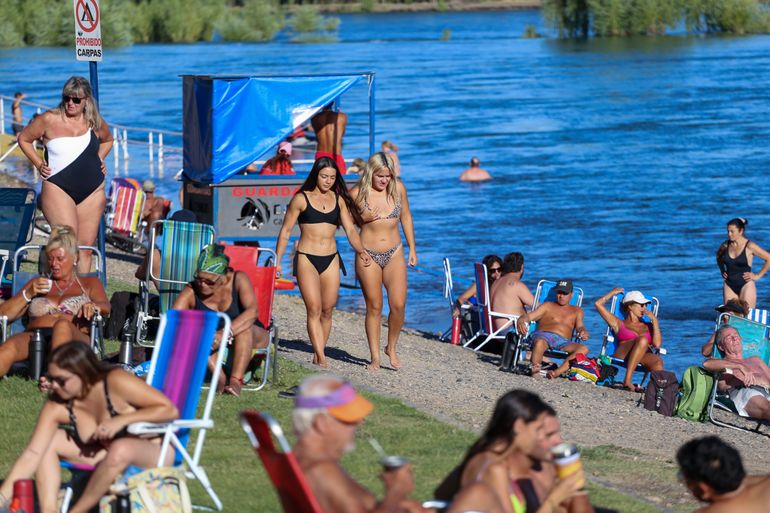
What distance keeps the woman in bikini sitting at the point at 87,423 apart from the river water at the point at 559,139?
8941mm

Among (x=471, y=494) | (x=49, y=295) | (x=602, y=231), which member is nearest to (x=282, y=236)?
(x=49, y=295)

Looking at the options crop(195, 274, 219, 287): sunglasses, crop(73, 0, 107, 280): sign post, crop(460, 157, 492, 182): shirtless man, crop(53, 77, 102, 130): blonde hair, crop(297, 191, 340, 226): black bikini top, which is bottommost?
crop(460, 157, 492, 182): shirtless man

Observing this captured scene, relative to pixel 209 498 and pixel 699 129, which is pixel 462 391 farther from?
pixel 699 129

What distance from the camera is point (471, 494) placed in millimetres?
4262

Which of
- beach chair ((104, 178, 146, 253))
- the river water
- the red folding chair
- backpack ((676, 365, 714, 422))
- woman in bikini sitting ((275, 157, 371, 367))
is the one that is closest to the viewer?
the red folding chair

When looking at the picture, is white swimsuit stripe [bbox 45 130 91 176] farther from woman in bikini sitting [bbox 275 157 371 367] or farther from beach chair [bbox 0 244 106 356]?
woman in bikini sitting [bbox 275 157 371 367]

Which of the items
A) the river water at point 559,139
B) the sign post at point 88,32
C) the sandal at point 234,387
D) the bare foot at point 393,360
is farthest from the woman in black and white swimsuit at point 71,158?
the river water at point 559,139

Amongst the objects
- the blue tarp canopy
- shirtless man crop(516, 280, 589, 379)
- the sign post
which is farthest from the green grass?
the blue tarp canopy

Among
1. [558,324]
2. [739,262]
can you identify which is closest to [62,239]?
[558,324]

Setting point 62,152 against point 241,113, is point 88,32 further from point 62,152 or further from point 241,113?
point 241,113

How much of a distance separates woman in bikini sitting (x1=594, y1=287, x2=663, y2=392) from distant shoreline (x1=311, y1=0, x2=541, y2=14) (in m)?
106

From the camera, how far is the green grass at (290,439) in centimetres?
580

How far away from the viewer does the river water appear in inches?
814

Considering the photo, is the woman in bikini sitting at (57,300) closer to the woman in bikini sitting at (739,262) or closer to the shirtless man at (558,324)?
the shirtless man at (558,324)
